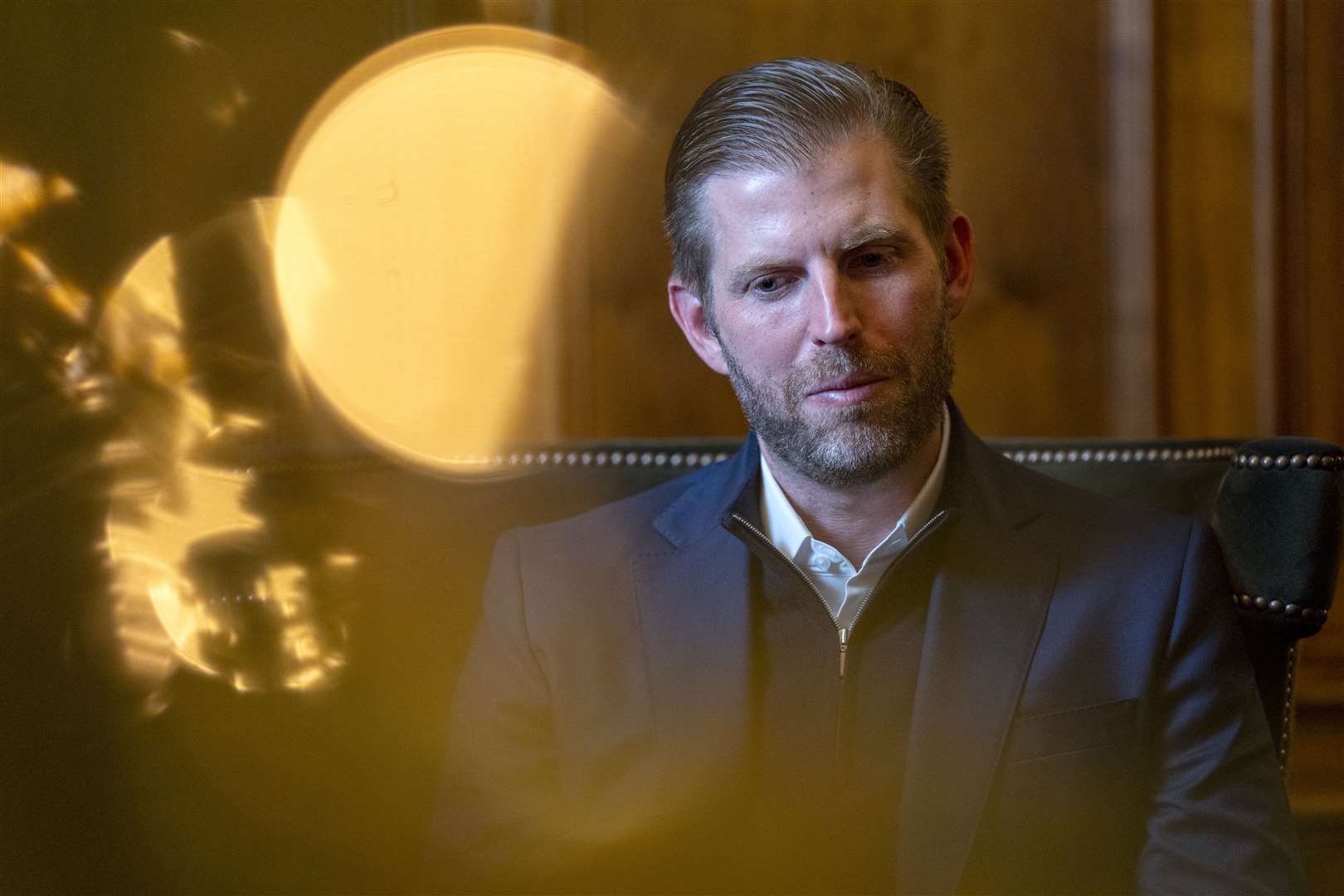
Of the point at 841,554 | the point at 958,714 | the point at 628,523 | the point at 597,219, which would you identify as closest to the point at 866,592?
the point at 841,554

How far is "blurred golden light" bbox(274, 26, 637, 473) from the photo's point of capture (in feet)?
4.82

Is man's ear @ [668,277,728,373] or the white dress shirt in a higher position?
man's ear @ [668,277,728,373]

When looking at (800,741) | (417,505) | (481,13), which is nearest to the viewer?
(800,741)

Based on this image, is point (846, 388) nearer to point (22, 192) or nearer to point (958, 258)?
point (958, 258)

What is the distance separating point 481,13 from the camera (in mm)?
1475

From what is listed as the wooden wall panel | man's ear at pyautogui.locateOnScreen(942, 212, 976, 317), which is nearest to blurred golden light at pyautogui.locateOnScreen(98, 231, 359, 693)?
man's ear at pyautogui.locateOnScreen(942, 212, 976, 317)

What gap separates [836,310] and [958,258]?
0.75ft

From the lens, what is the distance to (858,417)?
1.03 meters

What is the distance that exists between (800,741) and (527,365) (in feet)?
2.29

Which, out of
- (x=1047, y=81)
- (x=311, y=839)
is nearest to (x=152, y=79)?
(x=311, y=839)

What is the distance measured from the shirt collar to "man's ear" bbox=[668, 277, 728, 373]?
0.38ft

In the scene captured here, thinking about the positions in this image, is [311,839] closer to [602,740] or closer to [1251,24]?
[602,740]

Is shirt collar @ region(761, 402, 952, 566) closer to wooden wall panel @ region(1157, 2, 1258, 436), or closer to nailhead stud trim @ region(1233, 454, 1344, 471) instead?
nailhead stud trim @ region(1233, 454, 1344, 471)

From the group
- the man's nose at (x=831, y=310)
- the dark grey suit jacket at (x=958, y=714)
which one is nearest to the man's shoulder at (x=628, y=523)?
the dark grey suit jacket at (x=958, y=714)
